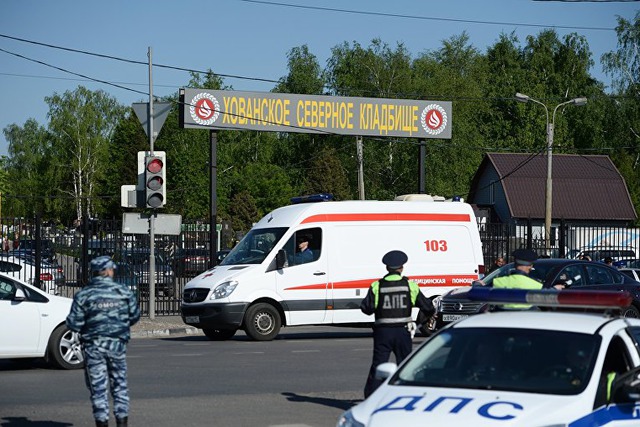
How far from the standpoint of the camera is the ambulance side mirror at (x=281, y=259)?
21.4 metres

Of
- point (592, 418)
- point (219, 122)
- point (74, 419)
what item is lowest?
point (74, 419)

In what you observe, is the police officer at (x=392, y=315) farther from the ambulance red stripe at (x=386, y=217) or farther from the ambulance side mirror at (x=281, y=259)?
the ambulance red stripe at (x=386, y=217)

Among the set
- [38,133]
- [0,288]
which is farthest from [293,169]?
[0,288]

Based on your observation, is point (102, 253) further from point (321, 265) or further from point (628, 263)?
point (628, 263)

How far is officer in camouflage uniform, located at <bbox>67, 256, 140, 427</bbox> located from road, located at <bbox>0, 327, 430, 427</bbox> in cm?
135

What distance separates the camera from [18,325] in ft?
51.7

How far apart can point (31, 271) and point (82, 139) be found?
69.9 meters

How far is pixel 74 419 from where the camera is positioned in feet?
37.5

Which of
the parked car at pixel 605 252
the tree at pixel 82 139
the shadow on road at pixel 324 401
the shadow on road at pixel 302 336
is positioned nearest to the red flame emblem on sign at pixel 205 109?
the shadow on road at pixel 302 336

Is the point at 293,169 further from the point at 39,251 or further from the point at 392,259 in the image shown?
the point at 392,259

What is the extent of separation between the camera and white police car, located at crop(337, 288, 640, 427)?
700cm

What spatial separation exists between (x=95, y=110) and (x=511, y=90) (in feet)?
119

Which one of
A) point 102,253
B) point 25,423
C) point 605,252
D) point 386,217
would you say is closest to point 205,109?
point 102,253

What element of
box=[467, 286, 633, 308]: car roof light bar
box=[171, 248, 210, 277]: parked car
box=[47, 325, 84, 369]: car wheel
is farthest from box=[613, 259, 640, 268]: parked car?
box=[467, 286, 633, 308]: car roof light bar
